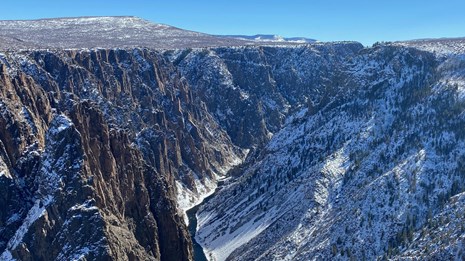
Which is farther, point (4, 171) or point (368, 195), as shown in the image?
point (368, 195)

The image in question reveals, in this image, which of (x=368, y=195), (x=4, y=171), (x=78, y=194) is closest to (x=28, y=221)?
(x=78, y=194)

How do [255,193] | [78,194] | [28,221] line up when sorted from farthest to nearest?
1. [255,193]
2. [78,194]
3. [28,221]

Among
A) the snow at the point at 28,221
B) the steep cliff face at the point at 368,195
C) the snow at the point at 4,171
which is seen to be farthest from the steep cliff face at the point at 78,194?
the steep cliff face at the point at 368,195

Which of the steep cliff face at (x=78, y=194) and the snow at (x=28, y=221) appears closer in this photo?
the snow at (x=28, y=221)

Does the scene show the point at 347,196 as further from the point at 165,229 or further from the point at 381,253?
the point at 165,229

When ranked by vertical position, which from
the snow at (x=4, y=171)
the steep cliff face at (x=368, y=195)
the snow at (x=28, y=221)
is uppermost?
the snow at (x=4, y=171)

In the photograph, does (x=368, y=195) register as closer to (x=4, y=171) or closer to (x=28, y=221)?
(x=28, y=221)

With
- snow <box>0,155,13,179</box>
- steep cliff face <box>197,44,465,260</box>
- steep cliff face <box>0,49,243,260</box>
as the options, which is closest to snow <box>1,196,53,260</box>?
steep cliff face <box>0,49,243,260</box>

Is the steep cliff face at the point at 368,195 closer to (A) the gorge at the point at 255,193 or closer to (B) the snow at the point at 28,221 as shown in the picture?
(A) the gorge at the point at 255,193

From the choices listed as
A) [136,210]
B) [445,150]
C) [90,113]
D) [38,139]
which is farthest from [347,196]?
[38,139]
